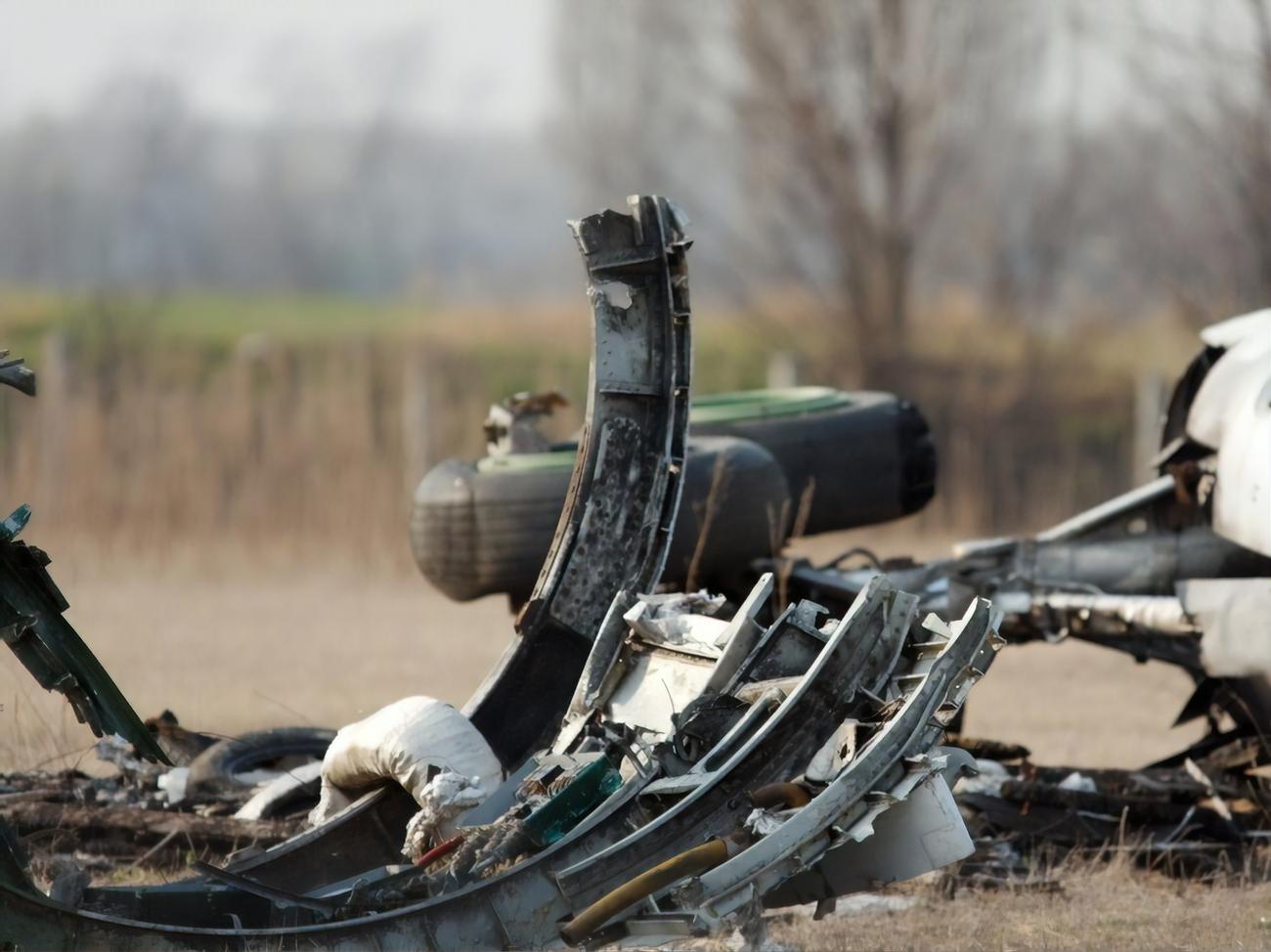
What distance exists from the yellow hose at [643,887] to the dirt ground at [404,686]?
1.19 meters

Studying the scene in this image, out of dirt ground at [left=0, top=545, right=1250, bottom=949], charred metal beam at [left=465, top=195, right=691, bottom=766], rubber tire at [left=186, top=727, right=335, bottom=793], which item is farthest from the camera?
rubber tire at [left=186, top=727, right=335, bottom=793]

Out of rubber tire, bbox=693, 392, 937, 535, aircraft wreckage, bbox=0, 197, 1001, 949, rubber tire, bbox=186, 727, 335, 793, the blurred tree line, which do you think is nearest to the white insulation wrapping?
aircraft wreckage, bbox=0, 197, 1001, 949

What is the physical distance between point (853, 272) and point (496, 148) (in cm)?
13029

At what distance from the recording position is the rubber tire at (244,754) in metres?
7.33

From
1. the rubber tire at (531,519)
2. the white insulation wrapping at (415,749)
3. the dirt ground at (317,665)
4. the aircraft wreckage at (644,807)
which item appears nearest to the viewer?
the aircraft wreckage at (644,807)

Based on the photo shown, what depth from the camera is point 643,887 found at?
422cm

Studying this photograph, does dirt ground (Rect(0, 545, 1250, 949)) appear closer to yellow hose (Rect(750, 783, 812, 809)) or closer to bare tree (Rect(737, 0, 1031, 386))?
yellow hose (Rect(750, 783, 812, 809))

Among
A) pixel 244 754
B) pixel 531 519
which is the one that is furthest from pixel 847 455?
pixel 244 754

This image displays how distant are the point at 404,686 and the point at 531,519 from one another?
11.4 ft

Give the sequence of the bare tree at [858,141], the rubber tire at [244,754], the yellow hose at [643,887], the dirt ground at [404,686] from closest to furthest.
Answer: the yellow hose at [643,887] → the dirt ground at [404,686] → the rubber tire at [244,754] → the bare tree at [858,141]

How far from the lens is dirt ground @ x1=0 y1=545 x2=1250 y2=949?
5.85m

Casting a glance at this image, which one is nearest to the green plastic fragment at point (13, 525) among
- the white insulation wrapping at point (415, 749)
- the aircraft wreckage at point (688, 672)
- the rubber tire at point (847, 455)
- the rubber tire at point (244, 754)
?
the aircraft wreckage at point (688, 672)

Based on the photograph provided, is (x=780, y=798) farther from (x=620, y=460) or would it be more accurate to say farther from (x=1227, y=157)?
(x=1227, y=157)

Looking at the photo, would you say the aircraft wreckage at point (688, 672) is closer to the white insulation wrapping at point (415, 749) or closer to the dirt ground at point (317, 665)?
the white insulation wrapping at point (415, 749)
